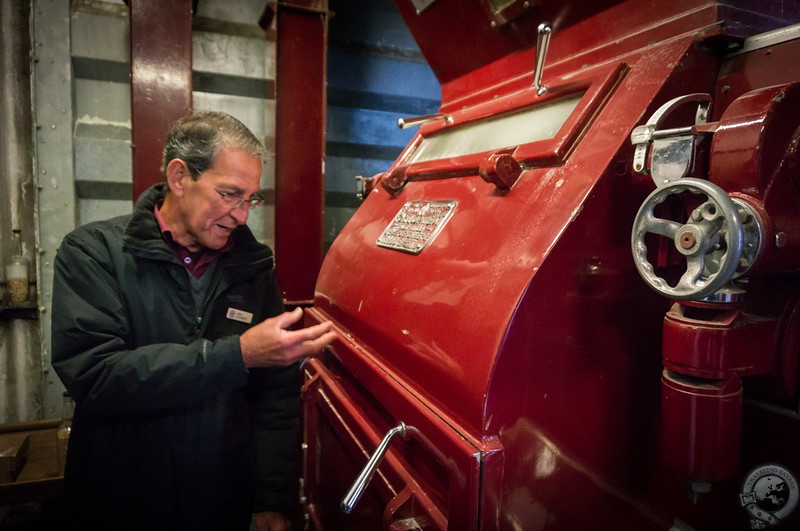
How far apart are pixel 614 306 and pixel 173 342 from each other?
114 centimetres

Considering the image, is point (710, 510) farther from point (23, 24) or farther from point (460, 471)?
point (23, 24)

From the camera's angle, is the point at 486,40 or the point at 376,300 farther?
the point at 486,40

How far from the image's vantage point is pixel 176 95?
239 centimetres

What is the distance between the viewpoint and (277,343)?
1.18 meters

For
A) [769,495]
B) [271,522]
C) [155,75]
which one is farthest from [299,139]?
[769,495]

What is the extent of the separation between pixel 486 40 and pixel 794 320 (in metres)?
1.17

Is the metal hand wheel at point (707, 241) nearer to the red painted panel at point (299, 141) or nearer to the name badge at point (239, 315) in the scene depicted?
the name badge at point (239, 315)

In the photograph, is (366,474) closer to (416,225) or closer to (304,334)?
(304,334)

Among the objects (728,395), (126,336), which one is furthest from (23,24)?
(728,395)

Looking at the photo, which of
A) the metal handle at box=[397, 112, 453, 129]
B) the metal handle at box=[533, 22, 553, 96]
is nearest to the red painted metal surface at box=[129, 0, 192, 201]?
→ the metal handle at box=[397, 112, 453, 129]

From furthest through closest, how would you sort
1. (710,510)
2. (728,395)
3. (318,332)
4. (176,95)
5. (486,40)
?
(176,95) < (486,40) < (318,332) < (710,510) < (728,395)

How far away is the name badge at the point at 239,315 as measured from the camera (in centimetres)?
145

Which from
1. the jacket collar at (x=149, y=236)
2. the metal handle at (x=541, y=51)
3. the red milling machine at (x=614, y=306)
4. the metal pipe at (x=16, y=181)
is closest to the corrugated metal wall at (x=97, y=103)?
Result: the metal pipe at (x=16, y=181)

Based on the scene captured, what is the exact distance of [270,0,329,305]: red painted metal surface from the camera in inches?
98.0
